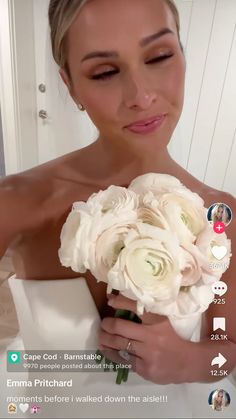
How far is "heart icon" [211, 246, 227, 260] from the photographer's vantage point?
0.53m

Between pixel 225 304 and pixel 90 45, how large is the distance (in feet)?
1.51

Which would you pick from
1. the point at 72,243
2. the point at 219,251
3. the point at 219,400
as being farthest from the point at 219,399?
the point at 72,243

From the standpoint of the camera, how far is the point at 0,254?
2.14 feet

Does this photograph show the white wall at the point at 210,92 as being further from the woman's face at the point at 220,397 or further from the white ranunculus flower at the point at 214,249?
the woman's face at the point at 220,397

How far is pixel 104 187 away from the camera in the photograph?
24.5 inches

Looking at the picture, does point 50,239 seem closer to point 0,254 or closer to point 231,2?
point 0,254

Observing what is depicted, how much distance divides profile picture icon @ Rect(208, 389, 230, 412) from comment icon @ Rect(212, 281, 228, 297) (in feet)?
0.62

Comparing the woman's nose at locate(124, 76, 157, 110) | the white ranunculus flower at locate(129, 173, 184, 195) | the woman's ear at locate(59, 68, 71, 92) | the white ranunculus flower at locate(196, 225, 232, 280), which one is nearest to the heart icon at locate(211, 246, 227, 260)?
the white ranunculus flower at locate(196, 225, 232, 280)

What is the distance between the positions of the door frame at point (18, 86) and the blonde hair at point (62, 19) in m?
0.03

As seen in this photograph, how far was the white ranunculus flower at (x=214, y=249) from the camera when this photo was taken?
0.48 metres

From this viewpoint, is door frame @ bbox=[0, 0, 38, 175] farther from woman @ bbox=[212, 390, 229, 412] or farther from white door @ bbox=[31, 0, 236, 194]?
woman @ bbox=[212, 390, 229, 412]

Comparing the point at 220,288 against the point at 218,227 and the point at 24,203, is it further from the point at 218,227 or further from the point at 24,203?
the point at 24,203
